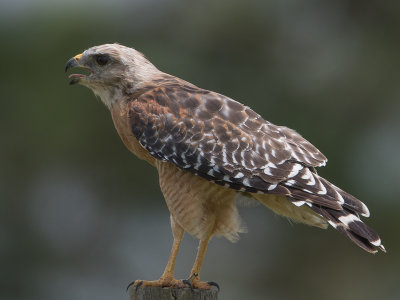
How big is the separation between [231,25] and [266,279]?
4.71m

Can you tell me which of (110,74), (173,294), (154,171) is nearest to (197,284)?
(173,294)

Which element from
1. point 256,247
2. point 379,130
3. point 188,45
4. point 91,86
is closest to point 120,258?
point 256,247

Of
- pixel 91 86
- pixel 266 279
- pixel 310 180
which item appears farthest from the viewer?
pixel 266 279

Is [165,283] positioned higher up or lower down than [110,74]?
lower down

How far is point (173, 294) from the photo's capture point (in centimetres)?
557

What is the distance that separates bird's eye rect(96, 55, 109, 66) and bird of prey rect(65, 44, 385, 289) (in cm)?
22

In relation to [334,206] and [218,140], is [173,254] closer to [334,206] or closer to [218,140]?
[218,140]

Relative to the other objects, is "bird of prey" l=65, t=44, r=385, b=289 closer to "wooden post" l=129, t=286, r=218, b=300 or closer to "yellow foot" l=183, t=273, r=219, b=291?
"yellow foot" l=183, t=273, r=219, b=291

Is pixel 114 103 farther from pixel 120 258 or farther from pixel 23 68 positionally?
pixel 23 68

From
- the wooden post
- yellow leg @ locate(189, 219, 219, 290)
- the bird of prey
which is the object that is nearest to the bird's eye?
the bird of prey

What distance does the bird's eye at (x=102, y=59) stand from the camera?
6.70 m

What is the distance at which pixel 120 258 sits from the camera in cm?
1579

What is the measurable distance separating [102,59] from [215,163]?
4.40 ft

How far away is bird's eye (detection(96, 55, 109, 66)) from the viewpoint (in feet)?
22.0
